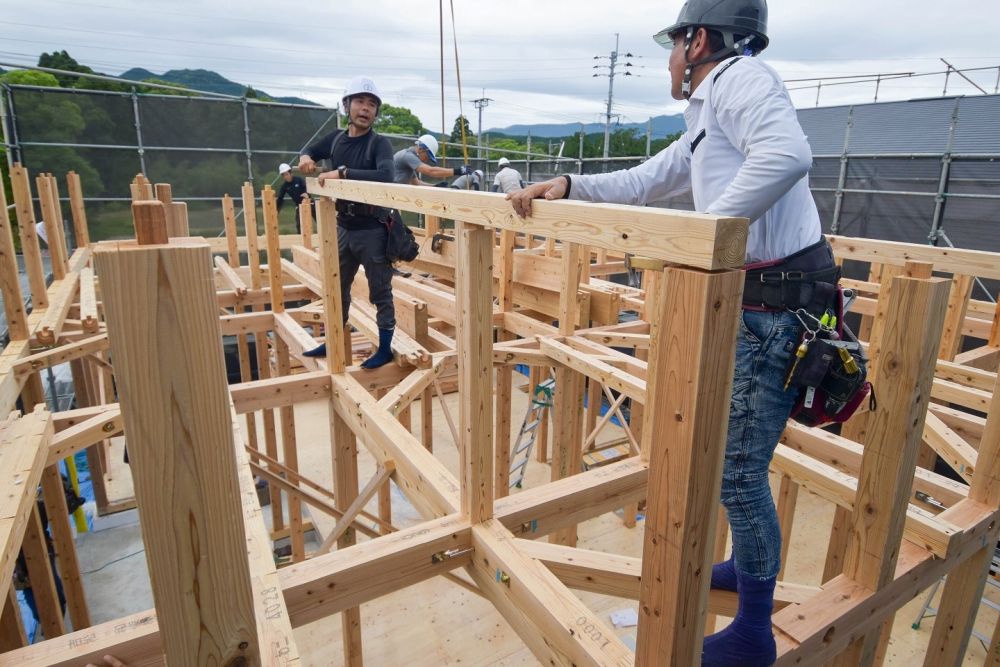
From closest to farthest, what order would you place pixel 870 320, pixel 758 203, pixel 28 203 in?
pixel 758 203, pixel 28 203, pixel 870 320

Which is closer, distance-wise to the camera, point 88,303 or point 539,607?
point 539,607

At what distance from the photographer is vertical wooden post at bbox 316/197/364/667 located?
3801 millimetres

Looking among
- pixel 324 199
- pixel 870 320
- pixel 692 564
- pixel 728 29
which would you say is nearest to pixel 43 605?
pixel 324 199

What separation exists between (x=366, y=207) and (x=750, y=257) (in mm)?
2933

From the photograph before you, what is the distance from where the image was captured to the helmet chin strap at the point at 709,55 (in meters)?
1.91

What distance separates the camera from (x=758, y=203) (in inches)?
63.0

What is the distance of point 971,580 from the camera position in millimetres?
2797

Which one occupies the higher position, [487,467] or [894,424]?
[894,424]

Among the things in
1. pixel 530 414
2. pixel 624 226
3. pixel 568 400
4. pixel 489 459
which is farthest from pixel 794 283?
pixel 530 414

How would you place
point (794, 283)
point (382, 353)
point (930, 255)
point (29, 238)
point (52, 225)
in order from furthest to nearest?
1. point (52, 225)
2. point (29, 238)
3. point (382, 353)
4. point (930, 255)
5. point (794, 283)

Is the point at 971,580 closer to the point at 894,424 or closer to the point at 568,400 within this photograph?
the point at 894,424

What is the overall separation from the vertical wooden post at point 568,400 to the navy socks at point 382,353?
1483 mm

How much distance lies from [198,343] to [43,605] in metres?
3.57

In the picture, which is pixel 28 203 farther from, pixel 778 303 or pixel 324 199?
pixel 778 303
